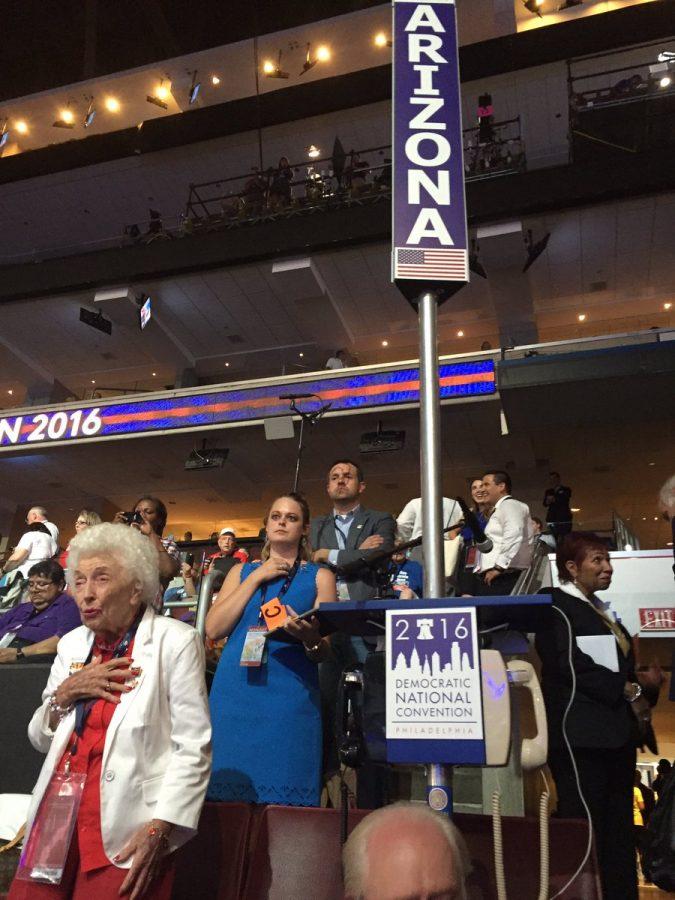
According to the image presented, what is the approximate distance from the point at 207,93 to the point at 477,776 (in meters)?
18.5

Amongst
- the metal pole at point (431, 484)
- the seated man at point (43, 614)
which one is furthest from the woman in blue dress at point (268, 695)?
the seated man at point (43, 614)

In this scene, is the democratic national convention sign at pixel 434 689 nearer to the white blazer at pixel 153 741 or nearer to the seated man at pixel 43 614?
the white blazer at pixel 153 741

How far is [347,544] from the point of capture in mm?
3623

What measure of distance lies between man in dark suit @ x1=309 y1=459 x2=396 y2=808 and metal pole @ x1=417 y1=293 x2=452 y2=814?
0.77m

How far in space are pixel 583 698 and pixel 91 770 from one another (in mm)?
1590

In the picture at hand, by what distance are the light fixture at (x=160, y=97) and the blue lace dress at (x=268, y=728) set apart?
1897 centimetres

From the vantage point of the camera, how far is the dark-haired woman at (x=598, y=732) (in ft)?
7.16

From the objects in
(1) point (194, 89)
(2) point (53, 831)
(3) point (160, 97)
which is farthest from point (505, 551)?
(3) point (160, 97)

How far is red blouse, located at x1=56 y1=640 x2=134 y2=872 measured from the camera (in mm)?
1531

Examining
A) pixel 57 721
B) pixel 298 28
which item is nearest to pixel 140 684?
pixel 57 721

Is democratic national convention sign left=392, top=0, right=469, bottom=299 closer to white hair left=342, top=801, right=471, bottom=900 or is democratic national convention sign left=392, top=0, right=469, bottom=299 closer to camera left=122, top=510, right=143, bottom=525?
white hair left=342, top=801, right=471, bottom=900

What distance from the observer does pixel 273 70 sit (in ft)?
55.8

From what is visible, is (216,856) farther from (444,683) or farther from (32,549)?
(32,549)

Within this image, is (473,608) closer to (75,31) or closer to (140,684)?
(140,684)
